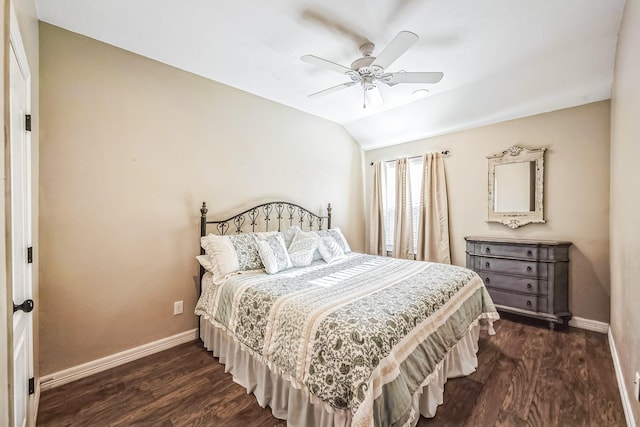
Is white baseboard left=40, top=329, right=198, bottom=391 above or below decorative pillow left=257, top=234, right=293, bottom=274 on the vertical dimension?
below

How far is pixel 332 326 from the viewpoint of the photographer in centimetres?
143

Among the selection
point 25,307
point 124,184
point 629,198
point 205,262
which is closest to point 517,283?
point 629,198

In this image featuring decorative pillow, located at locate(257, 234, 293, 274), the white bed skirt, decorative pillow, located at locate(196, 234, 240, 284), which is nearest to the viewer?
the white bed skirt

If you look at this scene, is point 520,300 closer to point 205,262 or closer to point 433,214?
point 433,214

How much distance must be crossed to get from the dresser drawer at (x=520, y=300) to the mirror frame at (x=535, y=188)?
848 mm

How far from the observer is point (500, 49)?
7.84ft

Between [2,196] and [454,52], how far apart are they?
3088 mm

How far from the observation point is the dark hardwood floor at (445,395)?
1.70 meters

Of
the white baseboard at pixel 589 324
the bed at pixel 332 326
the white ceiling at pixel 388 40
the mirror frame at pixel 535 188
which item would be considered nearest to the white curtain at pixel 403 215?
the mirror frame at pixel 535 188

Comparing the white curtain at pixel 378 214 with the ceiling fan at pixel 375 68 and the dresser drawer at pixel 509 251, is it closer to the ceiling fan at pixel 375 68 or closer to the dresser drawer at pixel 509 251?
the dresser drawer at pixel 509 251

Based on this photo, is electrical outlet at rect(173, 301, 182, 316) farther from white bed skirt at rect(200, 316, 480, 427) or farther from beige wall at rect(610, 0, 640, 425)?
beige wall at rect(610, 0, 640, 425)

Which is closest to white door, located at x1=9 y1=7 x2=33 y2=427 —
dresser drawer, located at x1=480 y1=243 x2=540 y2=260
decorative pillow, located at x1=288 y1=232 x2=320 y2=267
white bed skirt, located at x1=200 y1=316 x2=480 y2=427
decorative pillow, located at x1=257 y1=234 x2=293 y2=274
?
white bed skirt, located at x1=200 y1=316 x2=480 y2=427

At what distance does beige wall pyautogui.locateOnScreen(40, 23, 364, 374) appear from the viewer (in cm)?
206

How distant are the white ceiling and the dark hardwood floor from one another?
8.88ft
